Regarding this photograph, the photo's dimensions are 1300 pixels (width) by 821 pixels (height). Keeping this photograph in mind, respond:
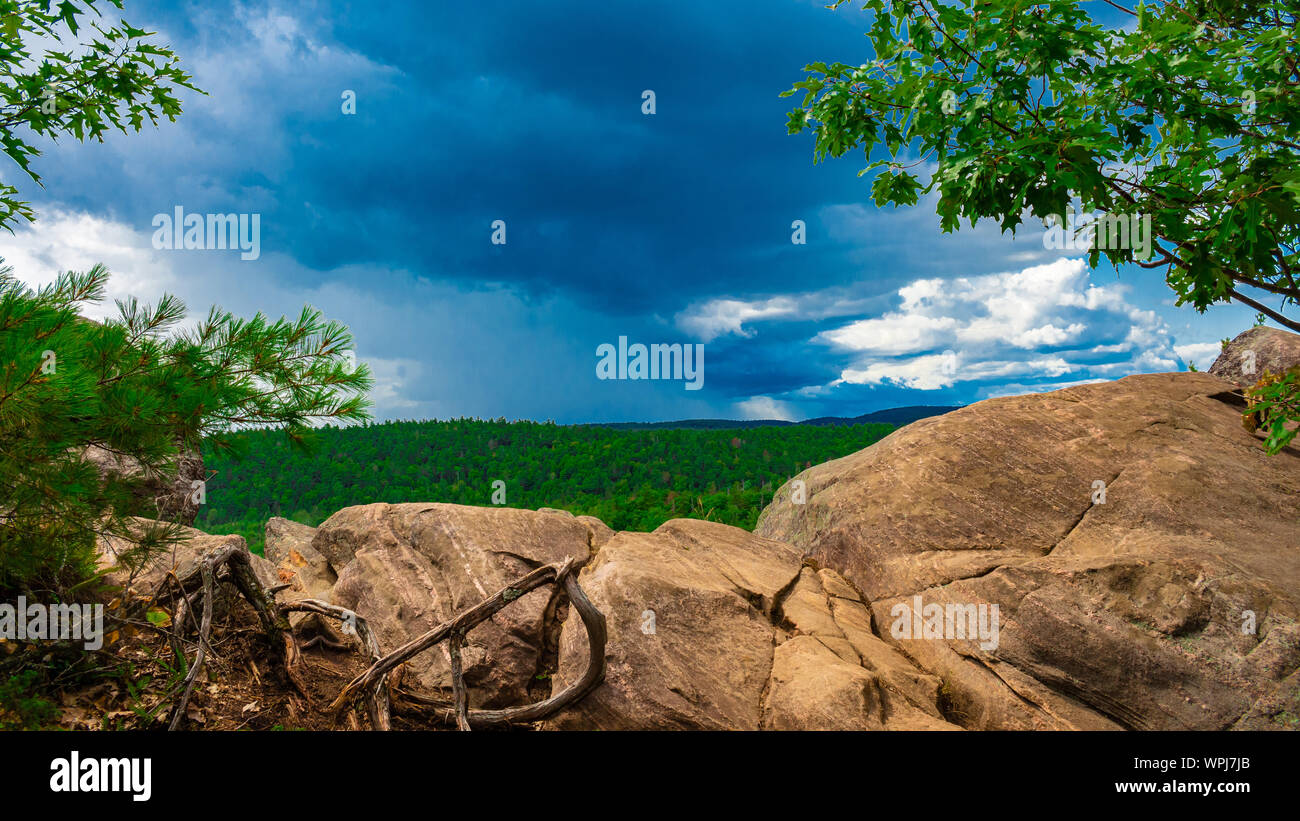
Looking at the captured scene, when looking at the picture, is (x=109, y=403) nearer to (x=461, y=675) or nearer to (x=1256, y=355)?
(x=461, y=675)

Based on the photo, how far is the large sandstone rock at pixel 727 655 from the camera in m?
6.02

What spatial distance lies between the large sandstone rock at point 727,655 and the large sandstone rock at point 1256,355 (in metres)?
10.9

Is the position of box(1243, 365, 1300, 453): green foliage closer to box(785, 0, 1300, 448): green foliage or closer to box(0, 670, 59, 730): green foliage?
box(785, 0, 1300, 448): green foliage

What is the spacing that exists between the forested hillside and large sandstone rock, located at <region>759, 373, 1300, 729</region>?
294 inches

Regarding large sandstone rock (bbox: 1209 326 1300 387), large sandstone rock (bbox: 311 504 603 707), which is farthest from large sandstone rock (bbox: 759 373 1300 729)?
large sandstone rock (bbox: 311 504 603 707)

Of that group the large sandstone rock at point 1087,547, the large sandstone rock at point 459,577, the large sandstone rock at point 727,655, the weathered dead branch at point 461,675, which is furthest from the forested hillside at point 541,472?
the weathered dead branch at point 461,675

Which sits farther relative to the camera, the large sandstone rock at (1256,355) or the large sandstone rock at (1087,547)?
the large sandstone rock at (1256,355)

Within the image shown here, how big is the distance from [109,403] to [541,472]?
17234 mm

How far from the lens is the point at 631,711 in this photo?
610cm

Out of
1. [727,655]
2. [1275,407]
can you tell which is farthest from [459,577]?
[1275,407]

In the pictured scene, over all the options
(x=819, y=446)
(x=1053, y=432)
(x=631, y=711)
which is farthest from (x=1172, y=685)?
(x=819, y=446)

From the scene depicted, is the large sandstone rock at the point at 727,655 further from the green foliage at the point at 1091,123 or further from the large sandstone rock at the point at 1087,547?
the green foliage at the point at 1091,123

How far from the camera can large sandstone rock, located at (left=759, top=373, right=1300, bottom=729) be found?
652 centimetres

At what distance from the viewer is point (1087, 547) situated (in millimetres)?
8078
